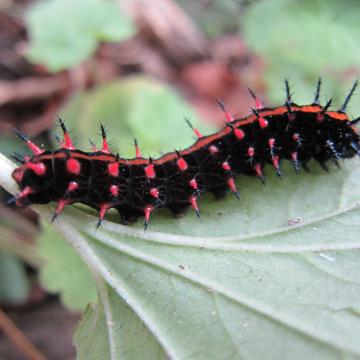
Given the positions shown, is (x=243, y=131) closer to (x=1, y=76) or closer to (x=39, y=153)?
(x=39, y=153)

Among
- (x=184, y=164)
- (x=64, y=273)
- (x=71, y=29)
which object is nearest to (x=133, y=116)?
(x=71, y=29)

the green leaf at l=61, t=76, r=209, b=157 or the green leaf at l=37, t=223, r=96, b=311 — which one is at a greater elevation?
the green leaf at l=61, t=76, r=209, b=157

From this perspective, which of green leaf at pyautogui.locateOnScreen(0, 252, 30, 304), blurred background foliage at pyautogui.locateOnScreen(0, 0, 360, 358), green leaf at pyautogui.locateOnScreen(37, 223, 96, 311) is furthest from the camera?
green leaf at pyautogui.locateOnScreen(0, 252, 30, 304)

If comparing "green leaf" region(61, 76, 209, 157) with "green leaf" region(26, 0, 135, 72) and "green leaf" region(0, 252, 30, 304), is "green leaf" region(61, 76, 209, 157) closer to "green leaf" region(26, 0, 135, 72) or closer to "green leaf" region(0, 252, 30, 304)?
"green leaf" region(26, 0, 135, 72)

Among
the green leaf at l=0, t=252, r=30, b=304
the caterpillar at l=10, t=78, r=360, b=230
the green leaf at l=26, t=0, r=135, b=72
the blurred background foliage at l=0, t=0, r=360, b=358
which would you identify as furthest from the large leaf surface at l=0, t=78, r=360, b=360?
the green leaf at l=26, t=0, r=135, b=72

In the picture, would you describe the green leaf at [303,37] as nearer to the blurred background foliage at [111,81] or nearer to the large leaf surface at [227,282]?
the blurred background foliage at [111,81]

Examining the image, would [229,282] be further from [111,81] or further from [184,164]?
[111,81]

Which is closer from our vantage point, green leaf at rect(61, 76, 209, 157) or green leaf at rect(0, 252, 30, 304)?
green leaf at rect(61, 76, 209, 157)

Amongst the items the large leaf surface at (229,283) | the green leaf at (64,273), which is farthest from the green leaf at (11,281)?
the large leaf surface at (229,283)
